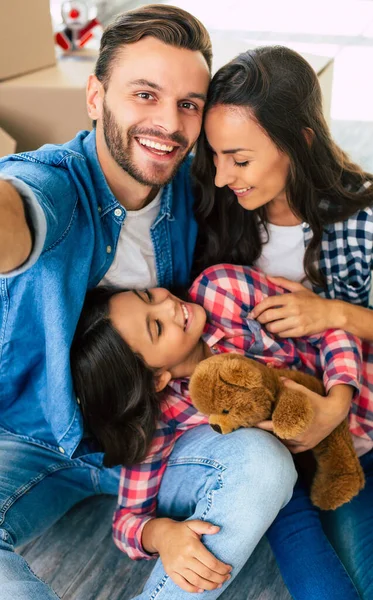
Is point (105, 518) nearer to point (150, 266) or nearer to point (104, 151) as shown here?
point (150, 266)

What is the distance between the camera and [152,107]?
1230 millimetres

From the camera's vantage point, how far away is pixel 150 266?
4.57 feet

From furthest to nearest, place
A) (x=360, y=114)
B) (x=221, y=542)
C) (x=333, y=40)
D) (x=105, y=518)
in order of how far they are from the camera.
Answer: (x=333, y=40) → (x=360, y=114) → (x=105, y=518) → (x=221, y=542)

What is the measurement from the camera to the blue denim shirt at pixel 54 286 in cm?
112

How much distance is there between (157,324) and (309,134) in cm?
48

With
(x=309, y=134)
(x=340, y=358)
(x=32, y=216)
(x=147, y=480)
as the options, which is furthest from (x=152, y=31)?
(x=147, y=480)

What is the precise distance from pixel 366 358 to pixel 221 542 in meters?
0.55

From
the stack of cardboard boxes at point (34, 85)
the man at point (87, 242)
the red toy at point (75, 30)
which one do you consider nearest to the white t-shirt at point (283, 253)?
the man at point (87, 242)

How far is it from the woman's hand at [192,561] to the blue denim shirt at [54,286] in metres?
0.25

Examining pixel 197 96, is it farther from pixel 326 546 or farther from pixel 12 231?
pixel 326 546

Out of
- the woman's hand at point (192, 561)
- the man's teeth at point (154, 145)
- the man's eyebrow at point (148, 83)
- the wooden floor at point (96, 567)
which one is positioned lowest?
the wooden floor at point (96, 567)

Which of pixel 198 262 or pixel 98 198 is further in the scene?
pixel 198 262

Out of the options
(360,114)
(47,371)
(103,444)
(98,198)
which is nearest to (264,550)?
(103,444)

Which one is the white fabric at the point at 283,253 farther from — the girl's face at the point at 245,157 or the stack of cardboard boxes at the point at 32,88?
the stack of cardboard boxes at the point at 32,88
